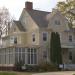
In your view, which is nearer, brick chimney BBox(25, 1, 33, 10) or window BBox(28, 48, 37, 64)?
window BBox(28, 48, 37, 64)

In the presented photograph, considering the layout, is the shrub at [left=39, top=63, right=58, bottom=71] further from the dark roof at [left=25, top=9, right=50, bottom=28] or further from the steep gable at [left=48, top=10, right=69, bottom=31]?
the steep gable at [left=48, top=10, right=69, bottom=31]

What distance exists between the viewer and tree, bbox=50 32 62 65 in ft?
171

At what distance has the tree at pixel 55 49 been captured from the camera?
52.2 metres

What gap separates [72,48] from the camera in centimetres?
5781

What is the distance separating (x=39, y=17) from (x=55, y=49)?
28.8 ft

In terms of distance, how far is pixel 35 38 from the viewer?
183ft

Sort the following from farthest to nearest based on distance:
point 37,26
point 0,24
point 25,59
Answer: point 0,24 < point 37,26 < point 25,59

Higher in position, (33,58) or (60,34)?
(60,34)

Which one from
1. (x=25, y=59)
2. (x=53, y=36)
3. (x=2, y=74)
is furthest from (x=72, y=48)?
(x=2, y=74)

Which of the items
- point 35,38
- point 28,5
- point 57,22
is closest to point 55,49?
point 35,38

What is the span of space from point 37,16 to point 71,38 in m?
8.17

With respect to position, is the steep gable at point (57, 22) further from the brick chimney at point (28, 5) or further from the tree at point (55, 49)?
the brick chimney at point (28, 5)

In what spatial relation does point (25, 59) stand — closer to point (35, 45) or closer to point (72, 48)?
point (35, 45)

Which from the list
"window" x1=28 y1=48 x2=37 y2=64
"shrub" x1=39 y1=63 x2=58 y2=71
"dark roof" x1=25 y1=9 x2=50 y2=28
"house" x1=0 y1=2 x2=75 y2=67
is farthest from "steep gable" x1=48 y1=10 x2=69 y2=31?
"shrub" x1=39 y1=63 x2=58 y2=71
